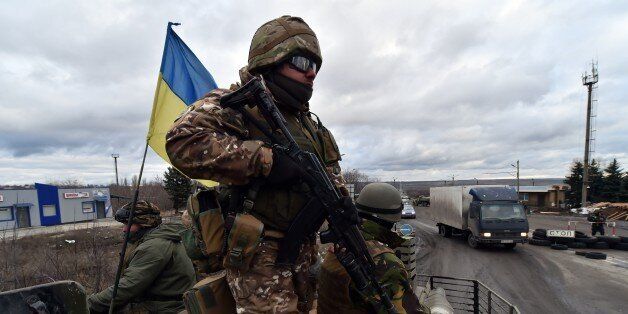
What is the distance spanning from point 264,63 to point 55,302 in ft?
5.42

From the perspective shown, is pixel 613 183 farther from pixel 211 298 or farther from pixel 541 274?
pixel 211 298

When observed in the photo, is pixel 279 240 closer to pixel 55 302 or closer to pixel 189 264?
pixel 55 302

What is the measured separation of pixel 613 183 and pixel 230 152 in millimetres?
53868

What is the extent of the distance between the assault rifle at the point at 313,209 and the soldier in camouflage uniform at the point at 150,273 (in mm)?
2594

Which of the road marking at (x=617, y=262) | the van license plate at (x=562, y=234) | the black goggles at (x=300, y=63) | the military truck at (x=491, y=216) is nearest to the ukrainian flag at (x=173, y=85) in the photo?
the black goggles at (x=300, y=63)

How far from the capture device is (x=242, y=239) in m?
1.72

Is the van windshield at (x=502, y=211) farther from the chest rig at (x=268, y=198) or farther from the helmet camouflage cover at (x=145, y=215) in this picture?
the chest rig at (x=268, y=198)

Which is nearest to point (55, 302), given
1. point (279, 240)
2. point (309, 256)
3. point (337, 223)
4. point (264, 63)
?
point (279, 240)

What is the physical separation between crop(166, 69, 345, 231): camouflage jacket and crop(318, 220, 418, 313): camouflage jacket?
859 millimetres

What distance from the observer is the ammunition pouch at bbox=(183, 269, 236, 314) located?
1.81 m

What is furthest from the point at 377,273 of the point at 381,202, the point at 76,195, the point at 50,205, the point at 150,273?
the point at 76,195

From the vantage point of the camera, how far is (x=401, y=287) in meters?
2.47

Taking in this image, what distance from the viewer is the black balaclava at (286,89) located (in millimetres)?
2057

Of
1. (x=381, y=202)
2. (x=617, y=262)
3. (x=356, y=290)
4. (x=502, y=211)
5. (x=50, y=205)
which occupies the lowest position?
(x=50, y=205)
